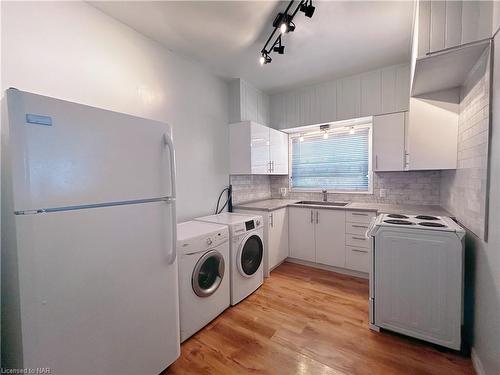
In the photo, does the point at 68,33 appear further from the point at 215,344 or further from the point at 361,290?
the point at 361,290

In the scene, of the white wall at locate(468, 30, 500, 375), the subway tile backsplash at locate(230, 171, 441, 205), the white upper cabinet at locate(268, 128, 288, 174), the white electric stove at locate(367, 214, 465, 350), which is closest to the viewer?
the white wall at locate(468, 30, 500, 375)

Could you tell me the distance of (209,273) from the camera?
2072 millimetres

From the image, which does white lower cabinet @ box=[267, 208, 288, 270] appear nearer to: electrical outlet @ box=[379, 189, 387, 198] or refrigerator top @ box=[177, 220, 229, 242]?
refrigerator top @ box=[177, 220, 229, 242]

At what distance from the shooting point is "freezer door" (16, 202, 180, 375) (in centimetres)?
92

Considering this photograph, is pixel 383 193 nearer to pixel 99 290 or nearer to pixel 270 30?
pixel 270 30

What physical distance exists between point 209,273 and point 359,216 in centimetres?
195

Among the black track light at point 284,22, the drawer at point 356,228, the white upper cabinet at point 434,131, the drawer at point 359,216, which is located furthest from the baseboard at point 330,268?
the black track light at point 284,22

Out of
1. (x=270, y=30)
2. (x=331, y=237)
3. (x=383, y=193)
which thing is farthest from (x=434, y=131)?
(x=270, y=30)

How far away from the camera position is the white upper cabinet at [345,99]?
2.75 meters

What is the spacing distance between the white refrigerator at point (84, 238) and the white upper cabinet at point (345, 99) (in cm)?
254

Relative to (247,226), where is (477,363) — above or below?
below

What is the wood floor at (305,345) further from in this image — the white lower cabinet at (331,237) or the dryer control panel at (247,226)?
the dryer control panel at (247,226)

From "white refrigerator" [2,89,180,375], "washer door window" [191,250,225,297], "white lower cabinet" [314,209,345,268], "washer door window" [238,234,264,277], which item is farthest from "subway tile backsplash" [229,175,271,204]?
"white refrigerator" [2,89,180,375]

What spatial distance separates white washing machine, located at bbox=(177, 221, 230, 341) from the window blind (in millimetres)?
2174
